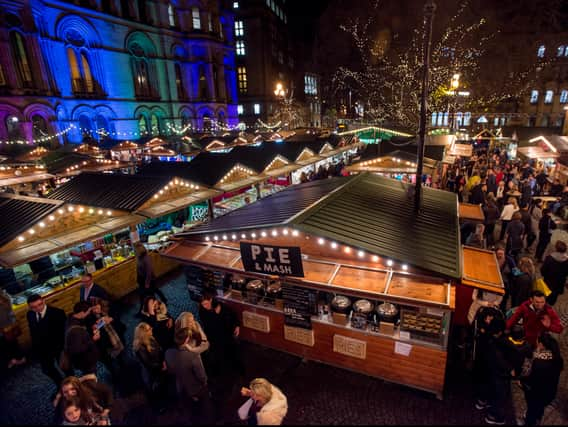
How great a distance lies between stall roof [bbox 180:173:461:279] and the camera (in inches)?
215

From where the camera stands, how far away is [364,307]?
5.59 metres

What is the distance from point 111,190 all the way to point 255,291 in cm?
739

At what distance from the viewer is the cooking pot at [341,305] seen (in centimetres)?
570

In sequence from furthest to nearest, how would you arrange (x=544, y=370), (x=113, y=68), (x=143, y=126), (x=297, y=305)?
→ (x=143, y=126) → (x=113, y=68) → (x=297, y=305) → (x=544, y=370)

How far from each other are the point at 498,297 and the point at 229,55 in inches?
2144

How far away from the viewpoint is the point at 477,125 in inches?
1786

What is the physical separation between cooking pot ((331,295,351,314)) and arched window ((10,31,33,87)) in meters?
35.6

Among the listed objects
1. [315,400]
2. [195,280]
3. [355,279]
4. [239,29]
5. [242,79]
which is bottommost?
[315,400]

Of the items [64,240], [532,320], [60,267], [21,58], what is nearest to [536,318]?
[532,320]

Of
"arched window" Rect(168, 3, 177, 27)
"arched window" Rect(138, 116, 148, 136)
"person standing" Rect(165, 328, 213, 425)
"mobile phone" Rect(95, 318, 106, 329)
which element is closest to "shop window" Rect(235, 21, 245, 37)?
"arched window" Rect(168, 3, 177, 27)

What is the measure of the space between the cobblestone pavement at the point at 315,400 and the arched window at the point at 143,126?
3777 cm

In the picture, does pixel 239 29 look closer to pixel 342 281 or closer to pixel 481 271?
pixel 342 281

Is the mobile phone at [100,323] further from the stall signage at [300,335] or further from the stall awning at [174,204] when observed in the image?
the stall awning at [174,204]

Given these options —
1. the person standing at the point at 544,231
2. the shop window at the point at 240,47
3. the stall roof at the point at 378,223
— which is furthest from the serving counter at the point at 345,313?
the shop window at the point at 240,47
